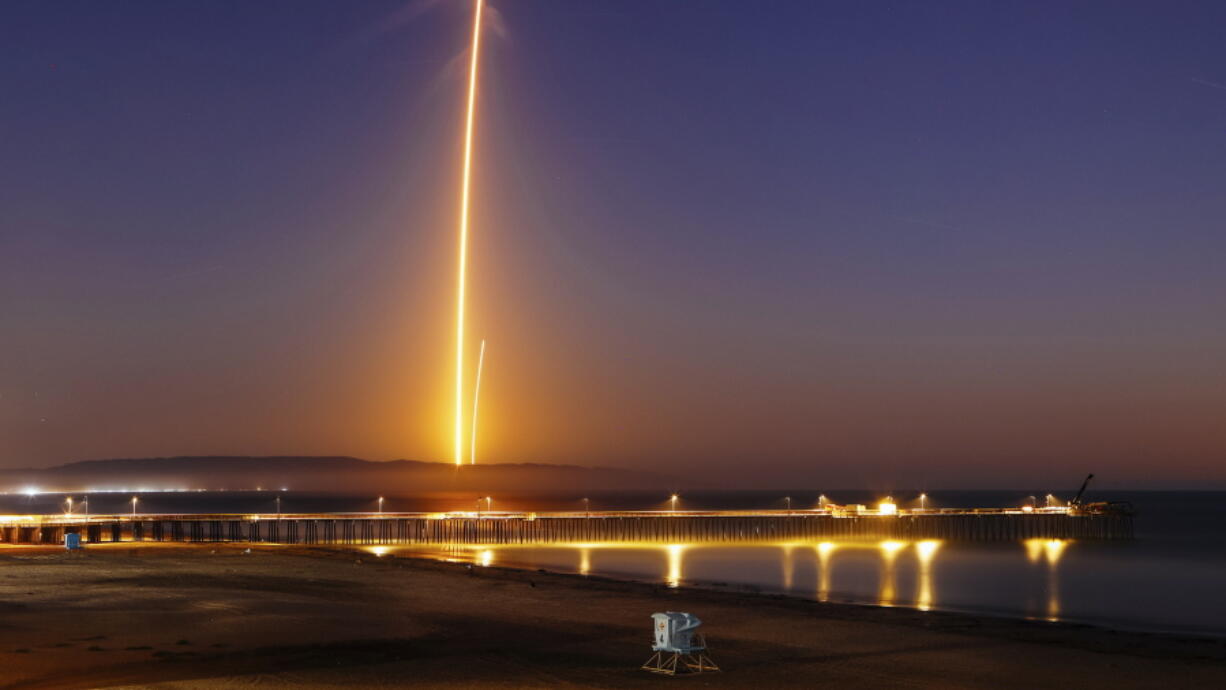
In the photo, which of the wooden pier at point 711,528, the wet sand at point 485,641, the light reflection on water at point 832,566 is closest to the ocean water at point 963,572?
the light reflection on water at point 832,566

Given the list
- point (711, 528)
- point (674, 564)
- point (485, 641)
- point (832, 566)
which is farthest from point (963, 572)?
point (711, 528)

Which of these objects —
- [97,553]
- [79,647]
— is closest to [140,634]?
[79,647]

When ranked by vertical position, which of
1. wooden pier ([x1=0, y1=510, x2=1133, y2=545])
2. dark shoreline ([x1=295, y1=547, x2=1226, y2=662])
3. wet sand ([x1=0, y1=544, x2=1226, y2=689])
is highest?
wet sand ([x1=0, y1=544, x2=1226, y2=689])

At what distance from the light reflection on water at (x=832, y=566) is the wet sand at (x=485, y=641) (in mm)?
16048

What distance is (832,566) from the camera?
72.6m

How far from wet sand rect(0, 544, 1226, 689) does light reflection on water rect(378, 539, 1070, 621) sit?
16048mm

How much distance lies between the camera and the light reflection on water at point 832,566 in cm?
5387

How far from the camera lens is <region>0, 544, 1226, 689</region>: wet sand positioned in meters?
21.3

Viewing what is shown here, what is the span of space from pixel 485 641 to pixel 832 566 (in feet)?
164

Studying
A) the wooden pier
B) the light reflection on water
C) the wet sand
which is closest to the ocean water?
the light reflection on water

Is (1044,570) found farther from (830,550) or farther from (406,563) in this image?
(406,563)

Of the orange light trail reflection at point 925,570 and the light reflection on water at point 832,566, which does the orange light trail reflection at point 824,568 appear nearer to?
the light reflection on water at point 832,566

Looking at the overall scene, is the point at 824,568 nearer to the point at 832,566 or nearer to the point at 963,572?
the point at 832,566

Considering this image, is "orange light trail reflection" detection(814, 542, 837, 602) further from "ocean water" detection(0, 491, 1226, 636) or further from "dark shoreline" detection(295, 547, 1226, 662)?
"dark shoreline" detection(295, 547, 1226, 662)
